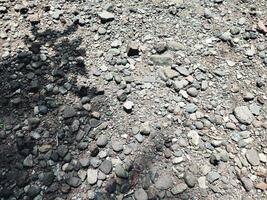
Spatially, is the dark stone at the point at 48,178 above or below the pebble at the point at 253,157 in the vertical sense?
below

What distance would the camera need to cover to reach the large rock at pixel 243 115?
3732 millimetres

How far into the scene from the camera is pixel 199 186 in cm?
331

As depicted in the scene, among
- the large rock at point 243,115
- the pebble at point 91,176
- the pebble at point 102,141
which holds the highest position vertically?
the large rock at point 243,115

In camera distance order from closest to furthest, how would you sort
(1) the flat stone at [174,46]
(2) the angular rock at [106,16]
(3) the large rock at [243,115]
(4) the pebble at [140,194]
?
(4) the pebble at [140,194], (3) the large rock at [243,115], (1) the flat stone at [174,46], (2) the angular rock at [106,16]

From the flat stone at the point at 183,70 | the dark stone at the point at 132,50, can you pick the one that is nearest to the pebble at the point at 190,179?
the flat stone at the point at 183,70

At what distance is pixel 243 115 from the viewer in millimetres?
3762

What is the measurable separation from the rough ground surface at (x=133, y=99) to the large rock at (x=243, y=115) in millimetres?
10

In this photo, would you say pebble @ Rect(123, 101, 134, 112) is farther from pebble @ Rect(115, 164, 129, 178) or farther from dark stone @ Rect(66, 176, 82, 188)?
dark stone @ Rect(66, 176, 82, 188)

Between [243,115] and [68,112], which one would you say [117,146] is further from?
[243,115]

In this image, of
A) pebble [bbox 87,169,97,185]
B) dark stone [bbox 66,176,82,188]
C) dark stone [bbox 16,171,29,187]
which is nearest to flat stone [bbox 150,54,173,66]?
pebble [bbox 87,169,97,185]

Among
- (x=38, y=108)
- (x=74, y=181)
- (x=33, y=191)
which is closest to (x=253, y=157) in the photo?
(x=74, y=181)

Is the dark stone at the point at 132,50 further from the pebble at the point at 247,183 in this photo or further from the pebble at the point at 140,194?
the pebble at the point at 247,183

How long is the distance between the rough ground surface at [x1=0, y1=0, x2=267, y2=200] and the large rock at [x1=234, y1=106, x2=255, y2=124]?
0.01 metres

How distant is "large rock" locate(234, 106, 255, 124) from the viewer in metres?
3.73
